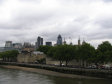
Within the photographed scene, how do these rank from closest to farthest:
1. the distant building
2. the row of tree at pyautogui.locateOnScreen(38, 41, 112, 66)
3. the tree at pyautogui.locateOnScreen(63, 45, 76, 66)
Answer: the row of tree at pyautogui.locateOnScreen(38, 41, 112, 66), the tree at pyautogui.locateOnScreen(63, 45, 76, 66), the distant building

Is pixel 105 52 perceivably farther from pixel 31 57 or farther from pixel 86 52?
pixel 31 57

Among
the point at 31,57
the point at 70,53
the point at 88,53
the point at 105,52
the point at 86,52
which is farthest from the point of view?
the point at 31,57

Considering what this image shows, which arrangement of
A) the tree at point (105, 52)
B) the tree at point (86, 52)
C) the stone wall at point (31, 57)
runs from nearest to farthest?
1. the tree at point (105, 52)
2. the tree at point (86, 52)
3. the stone wall at point (31, 57)

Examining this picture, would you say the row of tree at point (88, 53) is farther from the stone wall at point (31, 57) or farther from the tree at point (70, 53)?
the stone wall at point (31, 57)

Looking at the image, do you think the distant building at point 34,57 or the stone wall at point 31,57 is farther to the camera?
the stone wall at point 31,57

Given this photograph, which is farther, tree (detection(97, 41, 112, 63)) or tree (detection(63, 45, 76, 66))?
tree (detection(63, 45, 76, 66))

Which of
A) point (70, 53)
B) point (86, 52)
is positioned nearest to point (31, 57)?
point (70, 53)

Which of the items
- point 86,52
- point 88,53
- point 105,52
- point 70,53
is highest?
point 86,52

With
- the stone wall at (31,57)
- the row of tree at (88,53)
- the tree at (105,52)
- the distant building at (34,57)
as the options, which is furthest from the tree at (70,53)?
the stone wall at (31,57)

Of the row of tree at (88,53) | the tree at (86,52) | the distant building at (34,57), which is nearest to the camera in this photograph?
the row of tree at (88,53)

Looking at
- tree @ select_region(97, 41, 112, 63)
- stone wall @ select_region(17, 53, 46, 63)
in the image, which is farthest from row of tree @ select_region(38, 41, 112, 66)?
stone wall @ select_region(17, 53, 46, 63)

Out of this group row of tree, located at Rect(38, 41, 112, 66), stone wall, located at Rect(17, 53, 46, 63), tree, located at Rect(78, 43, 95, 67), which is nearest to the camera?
row of tree, located at Rect(38, 41, 112, 66)

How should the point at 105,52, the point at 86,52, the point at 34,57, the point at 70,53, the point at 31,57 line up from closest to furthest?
the point at 105,52
the point at 86,52
the point at 70,53
the point at 34,57
the point at 31,57

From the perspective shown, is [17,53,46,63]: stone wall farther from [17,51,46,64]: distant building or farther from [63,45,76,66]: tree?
[63,45,76,66]: tree
